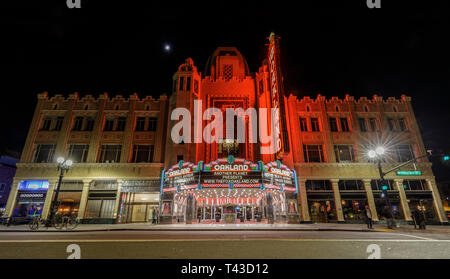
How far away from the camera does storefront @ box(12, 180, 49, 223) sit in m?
24.5

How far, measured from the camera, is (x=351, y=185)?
25.4m

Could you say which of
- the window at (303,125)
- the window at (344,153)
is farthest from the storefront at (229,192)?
the window at (344,153)

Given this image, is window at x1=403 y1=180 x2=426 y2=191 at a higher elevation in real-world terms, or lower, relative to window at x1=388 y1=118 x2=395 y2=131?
lower

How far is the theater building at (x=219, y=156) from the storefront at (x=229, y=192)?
0.14 metres

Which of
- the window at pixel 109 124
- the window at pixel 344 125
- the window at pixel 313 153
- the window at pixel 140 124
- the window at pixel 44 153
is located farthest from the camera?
the window at pixel 140 124

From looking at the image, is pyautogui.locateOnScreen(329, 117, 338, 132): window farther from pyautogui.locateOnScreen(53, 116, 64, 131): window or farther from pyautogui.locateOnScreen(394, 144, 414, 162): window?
pyautogui.locateOnScreen(53, 116, 64, 131): window

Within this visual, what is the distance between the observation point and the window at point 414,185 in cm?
2530

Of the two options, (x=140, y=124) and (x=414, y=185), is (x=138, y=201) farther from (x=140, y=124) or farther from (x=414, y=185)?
(x=414, y=185)

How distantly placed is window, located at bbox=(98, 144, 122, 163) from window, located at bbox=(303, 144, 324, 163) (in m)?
24.6

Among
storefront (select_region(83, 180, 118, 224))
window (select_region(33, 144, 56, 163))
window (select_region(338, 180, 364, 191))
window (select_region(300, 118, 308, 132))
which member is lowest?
storefront (select_region(83, 180, 118, 224))

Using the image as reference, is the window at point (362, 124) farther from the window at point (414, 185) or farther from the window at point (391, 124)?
the window at point (414, 185)

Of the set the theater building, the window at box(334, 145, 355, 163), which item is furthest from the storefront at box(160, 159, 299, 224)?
the window at box(334, 145, 355, 163)
